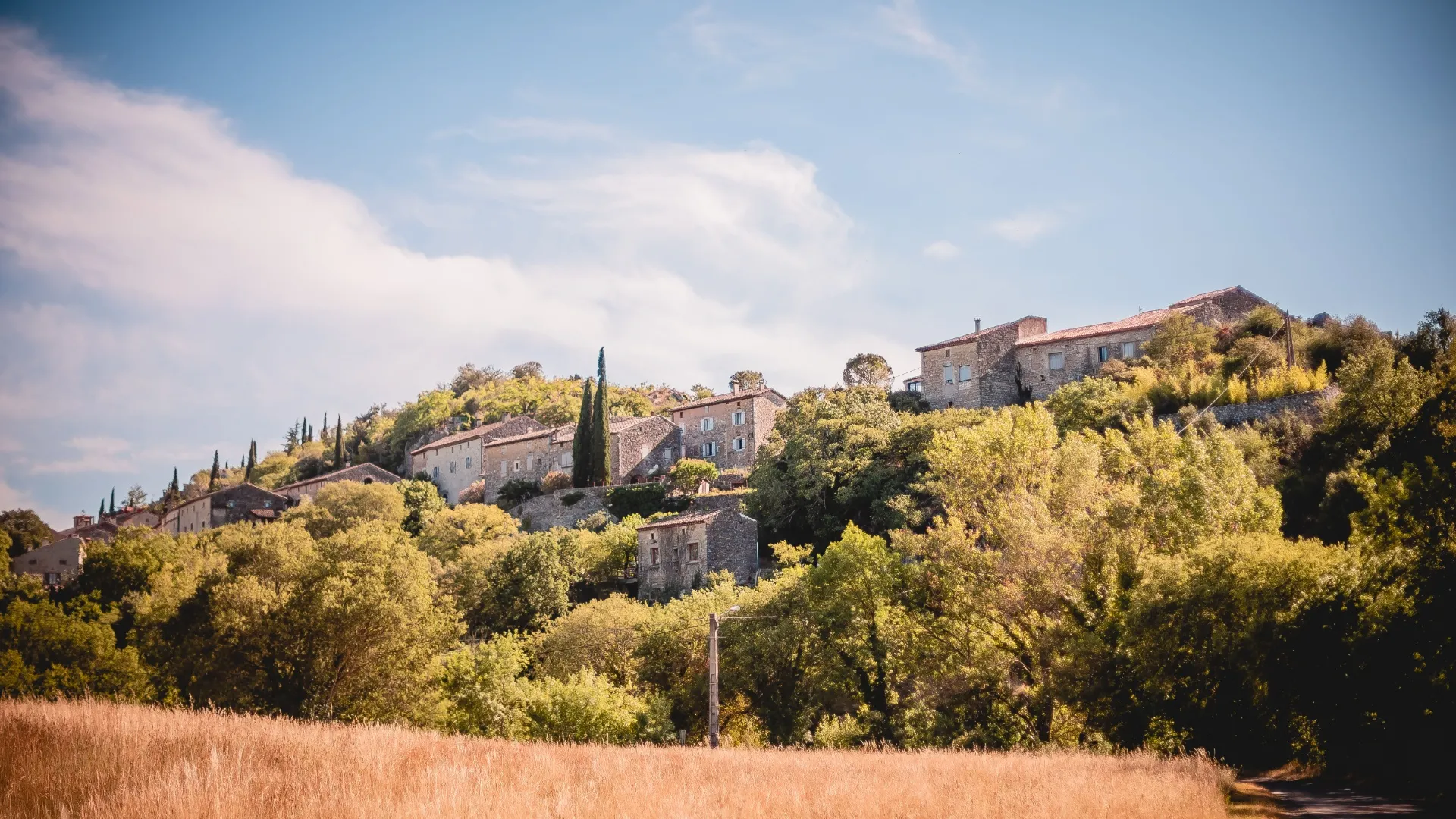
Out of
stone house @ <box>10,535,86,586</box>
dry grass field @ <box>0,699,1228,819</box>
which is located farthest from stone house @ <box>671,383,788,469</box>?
stone house @ <box>10,535,86,586</box>

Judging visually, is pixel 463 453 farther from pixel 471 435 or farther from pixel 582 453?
pixel 582 453

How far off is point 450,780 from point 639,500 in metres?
50.1

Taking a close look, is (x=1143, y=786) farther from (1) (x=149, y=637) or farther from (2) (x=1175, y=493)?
(1) (x=149, y=637)

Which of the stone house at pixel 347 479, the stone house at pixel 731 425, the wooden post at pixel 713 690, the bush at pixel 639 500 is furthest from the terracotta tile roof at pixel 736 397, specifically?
the wooden post at pixel 713 690

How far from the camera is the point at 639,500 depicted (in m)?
60.7

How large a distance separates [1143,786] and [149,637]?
32559mm

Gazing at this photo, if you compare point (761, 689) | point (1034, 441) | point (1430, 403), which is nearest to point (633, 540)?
point (761, 689)

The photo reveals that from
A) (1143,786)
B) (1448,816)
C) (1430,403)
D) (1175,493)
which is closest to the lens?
(1448,816)

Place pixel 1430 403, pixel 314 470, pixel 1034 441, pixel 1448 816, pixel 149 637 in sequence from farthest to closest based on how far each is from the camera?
1. pixel 314 470
2. pixel 149 637
3. pixel 1034 441
4. pixel 1430 403
5. pixel 1448 816

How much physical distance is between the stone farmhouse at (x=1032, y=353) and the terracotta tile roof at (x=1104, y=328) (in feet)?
0.14

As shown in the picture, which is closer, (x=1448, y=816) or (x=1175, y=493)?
(x=1448, y=816)

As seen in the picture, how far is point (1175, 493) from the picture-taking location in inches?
1037

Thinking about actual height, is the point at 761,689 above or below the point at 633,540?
below

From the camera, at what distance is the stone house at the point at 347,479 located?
85.3m
